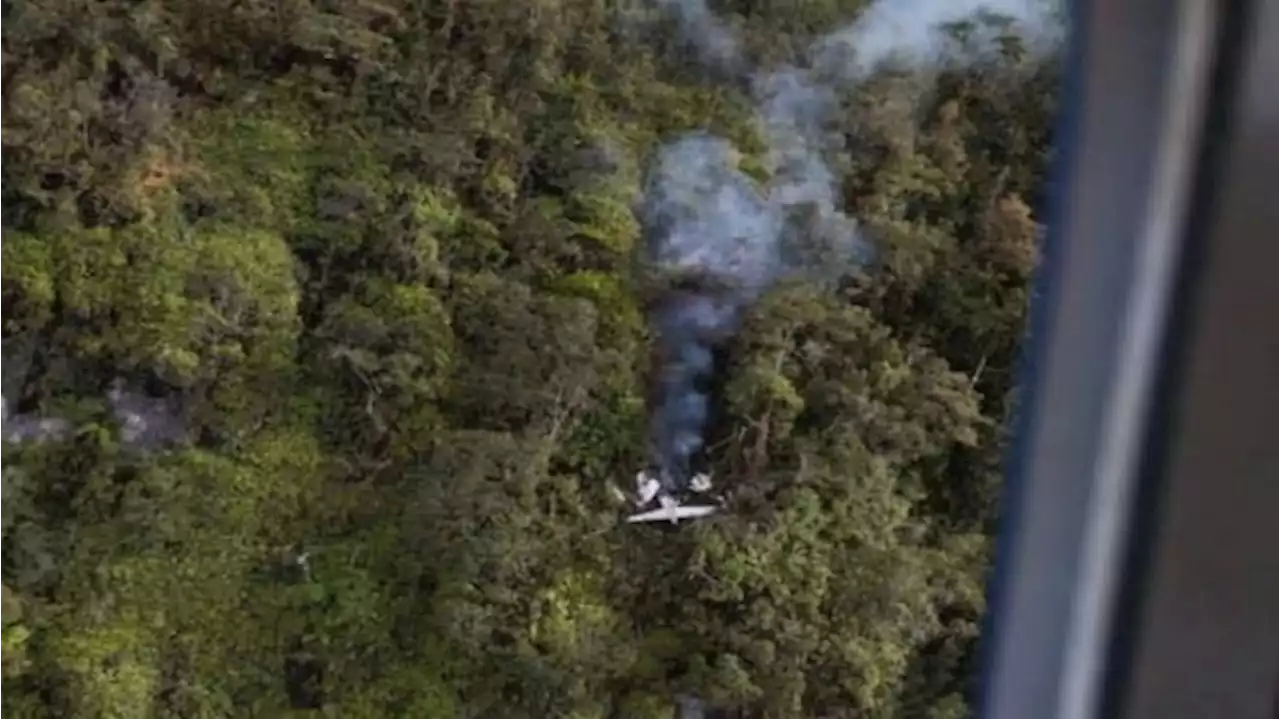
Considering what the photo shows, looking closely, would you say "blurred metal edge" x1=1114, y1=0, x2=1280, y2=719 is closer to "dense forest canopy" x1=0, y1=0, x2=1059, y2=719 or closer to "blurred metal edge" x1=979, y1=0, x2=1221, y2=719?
"blurred metal edge" x1=979, y1=0, x2=1221, y2=719

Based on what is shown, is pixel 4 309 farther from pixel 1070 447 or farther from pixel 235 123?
pixel 1070 447

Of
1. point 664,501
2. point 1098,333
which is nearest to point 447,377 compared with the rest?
point 664,501

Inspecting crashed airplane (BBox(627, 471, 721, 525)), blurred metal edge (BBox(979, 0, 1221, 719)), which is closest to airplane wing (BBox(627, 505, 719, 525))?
crashed airplane (BBox(627, 471, 721, 525))

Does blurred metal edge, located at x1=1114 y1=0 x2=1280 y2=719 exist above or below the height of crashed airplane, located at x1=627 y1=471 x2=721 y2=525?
above

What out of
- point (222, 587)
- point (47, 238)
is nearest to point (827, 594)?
point (222, 587)

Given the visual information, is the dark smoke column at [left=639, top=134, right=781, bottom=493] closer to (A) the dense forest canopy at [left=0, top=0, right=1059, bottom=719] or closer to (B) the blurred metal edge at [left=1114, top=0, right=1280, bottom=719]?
(A) the dense forest canopy at [left=0, top=0, right=1059, bottom=719]

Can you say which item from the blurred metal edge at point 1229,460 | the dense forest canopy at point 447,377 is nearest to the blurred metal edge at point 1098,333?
the blurred metal edge at point 1229,460

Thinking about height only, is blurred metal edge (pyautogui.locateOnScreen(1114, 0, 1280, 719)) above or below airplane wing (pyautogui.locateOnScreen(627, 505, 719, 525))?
above

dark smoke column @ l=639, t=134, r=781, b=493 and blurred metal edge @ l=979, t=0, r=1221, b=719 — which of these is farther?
dark smoke column @ l=639, t=134, r=781, b=493
